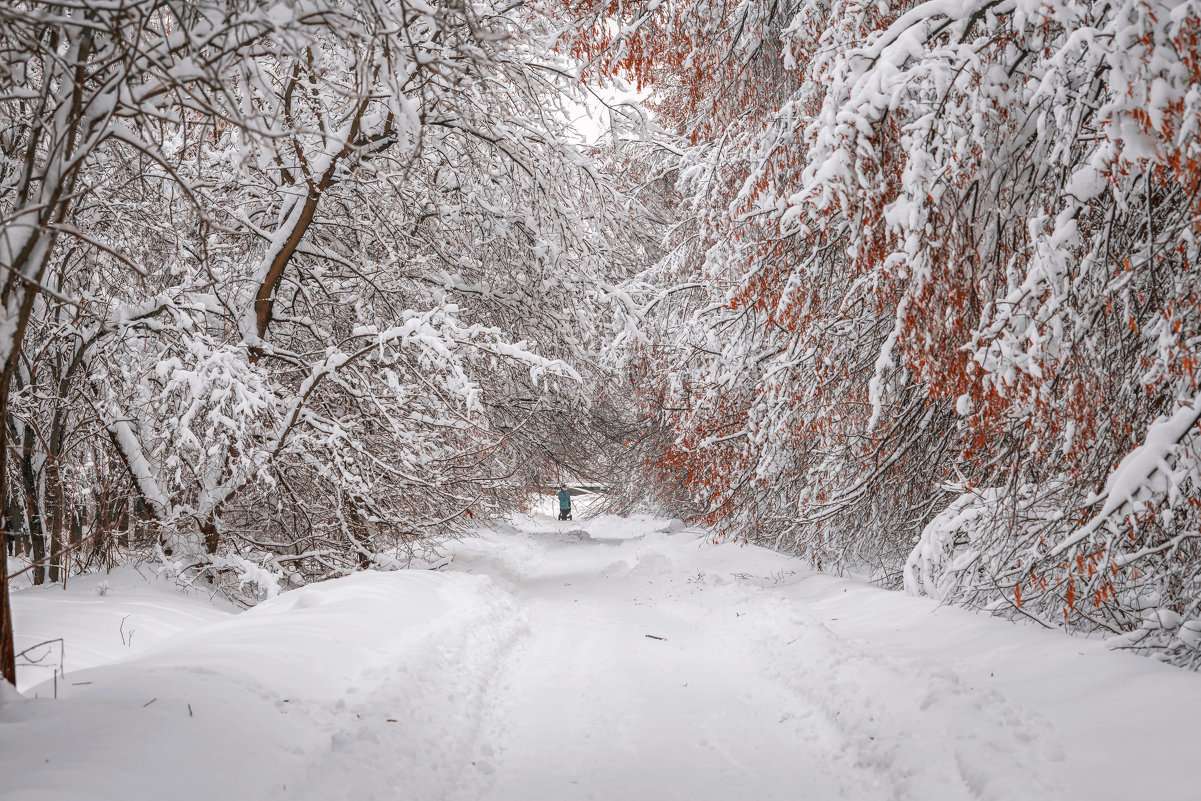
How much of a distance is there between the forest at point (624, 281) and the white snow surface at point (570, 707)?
1.90 ft

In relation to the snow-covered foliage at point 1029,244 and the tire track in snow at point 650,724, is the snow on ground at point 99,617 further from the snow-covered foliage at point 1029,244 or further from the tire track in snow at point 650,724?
the snow-covered foliage at point 1029,244

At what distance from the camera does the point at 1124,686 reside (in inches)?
151

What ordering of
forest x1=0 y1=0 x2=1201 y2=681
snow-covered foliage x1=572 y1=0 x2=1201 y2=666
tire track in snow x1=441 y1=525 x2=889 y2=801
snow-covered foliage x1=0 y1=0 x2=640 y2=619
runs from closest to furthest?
snow-covered foliage x1=572 y1=0 x2=1201 y2=666 → forest x1=0 y1=0 x2=1201 y2=681 → tire track in snow x1=441 y1=525 x2=889 y2=801 → snow-covered foliage x1=0 y1=0 x2=640 y2=619

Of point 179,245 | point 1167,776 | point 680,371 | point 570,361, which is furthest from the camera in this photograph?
point 570,361

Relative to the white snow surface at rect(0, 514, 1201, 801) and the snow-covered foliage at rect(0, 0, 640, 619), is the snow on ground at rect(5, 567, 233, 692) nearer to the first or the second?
the white snow surface at rect(0, 514, 1201, 801)

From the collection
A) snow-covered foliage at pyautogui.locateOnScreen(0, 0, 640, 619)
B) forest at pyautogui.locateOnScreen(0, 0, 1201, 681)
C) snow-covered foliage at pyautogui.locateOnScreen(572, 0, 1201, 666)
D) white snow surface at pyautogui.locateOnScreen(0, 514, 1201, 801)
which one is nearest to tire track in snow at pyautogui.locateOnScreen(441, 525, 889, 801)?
white snow surface at pyautogui.locateOnScreen(0, 514, 1201, 801)

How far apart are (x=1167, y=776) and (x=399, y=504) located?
26.2 feet

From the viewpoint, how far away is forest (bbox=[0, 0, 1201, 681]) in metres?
3.14

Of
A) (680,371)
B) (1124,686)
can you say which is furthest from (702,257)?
(1124,686)

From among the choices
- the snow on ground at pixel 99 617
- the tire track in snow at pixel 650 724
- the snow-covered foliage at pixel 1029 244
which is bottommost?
the tire track in snow at pixel 650 724

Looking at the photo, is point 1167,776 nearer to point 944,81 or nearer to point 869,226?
point 869,226

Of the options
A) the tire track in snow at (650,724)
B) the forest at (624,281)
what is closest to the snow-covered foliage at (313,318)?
the forest at (624,281)

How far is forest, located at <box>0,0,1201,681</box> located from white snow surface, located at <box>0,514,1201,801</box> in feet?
1.90

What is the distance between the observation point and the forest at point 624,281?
10.3 ft
